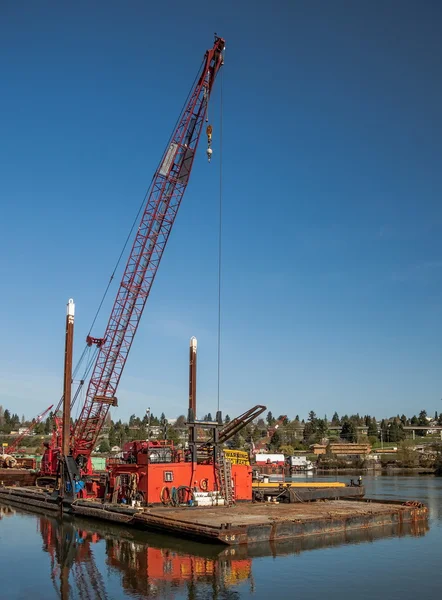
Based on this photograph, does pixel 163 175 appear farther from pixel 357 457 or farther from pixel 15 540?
pixel 357 457

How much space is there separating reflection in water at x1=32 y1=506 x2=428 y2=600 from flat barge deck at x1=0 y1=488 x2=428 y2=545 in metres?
0.47

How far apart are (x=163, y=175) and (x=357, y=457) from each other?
114247 mm

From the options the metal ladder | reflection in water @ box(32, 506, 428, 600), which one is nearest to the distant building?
the metal ladder

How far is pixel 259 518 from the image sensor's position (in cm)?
3180

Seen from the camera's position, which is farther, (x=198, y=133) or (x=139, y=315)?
(x=139, y=315)

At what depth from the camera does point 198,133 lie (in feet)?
167

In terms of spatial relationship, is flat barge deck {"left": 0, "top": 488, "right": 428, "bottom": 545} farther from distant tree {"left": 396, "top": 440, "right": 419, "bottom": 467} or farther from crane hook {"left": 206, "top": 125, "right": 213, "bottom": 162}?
distant tree {"left": 396, "top": 440, "right": 419, "bottom": 467}

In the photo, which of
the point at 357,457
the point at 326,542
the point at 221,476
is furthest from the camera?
the point at 357,457

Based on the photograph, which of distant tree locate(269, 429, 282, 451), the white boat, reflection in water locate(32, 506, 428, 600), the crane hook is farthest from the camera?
distant tree locate(269, 429, 282, 451)

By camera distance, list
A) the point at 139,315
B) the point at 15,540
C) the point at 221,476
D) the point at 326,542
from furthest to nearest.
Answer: the point at 139,315, the point at 221,476, the point at 15,540, the point at 326,542

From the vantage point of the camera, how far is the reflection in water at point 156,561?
22.8 meters

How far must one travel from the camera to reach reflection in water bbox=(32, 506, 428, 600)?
22797 mm

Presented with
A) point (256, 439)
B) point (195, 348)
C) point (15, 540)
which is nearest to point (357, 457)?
point (256, 439)

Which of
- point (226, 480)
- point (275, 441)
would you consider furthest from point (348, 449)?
point (226, 480)
